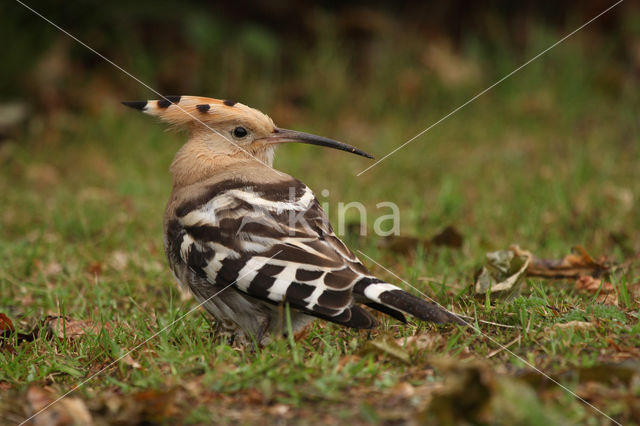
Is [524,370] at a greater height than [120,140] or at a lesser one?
lesser

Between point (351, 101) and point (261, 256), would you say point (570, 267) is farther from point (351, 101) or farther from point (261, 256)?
point (351, 101)

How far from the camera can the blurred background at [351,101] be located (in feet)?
15.8

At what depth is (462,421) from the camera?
1811 millimetres

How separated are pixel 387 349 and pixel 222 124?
1415mm

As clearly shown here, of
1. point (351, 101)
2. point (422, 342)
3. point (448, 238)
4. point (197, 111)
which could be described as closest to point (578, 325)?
point (422, 342)

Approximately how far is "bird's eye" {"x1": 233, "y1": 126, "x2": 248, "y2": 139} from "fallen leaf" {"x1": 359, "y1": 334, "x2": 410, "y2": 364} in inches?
51.8

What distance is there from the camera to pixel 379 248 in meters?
3.96

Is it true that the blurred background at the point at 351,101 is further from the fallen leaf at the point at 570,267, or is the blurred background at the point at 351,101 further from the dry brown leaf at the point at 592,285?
the dry brown leaf at the point at 592,285

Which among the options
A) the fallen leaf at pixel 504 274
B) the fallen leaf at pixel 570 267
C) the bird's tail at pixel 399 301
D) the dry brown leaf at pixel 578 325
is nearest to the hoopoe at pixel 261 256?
the bird's tail at pixel 399 301

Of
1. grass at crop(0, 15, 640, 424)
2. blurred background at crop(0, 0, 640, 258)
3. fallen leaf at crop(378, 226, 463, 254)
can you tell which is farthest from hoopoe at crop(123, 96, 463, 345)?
blurred background at crop(0, 0, 640, 258)

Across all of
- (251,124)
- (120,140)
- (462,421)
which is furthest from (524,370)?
(120,140)

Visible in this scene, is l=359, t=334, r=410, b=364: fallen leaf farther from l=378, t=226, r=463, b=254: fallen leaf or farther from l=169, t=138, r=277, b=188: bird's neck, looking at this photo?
l=378, t=226, r=463, b=254: fallen leaf

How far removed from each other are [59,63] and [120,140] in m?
1.11

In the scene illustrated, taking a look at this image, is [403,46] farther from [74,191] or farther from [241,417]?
[241,417]
